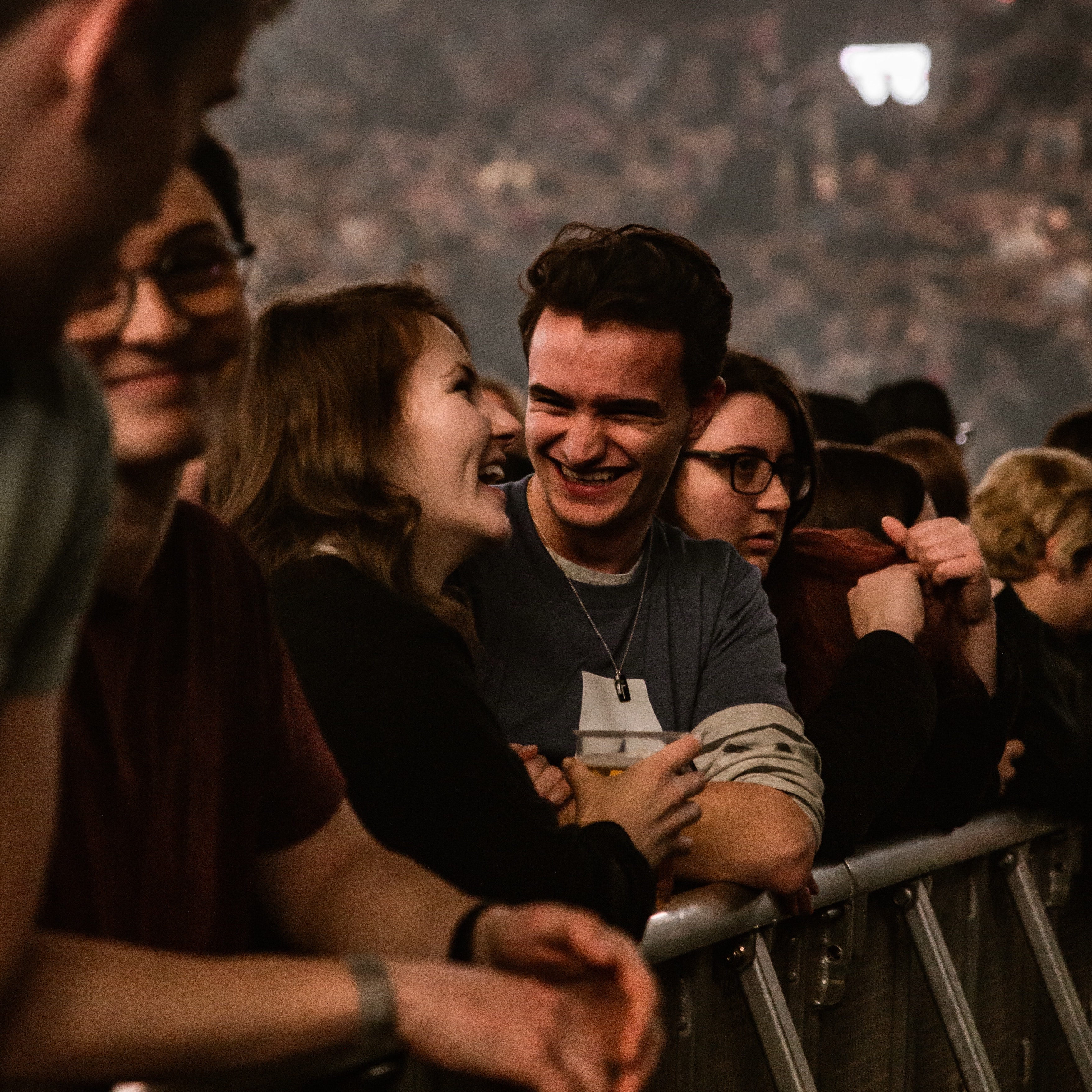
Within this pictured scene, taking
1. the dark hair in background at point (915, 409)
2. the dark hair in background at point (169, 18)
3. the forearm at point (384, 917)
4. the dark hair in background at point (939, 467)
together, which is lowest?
the forearm at point (384, 917)

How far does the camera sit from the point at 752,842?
1.67 metres

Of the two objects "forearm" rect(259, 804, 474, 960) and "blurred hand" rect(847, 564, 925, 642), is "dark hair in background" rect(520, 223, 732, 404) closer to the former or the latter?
"blurred hand" rect(847, 564, 925, 642)

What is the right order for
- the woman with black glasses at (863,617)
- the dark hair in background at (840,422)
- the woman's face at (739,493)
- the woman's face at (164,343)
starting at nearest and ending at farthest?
the woman's face at (164,343) → the woman with black glasses at (863,617) → the woman's face at (739,493) → the dark hair in background at (840,422)

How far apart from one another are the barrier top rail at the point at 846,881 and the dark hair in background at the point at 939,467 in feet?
3.69

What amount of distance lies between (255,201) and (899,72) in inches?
340

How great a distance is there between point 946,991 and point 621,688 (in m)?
0.68

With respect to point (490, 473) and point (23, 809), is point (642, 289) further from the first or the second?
point (23, 809)

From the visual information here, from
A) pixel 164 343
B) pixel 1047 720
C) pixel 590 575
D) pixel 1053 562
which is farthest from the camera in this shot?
pixel 1053 562

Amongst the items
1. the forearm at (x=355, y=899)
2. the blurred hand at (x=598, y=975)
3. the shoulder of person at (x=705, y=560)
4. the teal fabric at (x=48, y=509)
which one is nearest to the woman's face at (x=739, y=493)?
the shoulder of person at (x=705, y=560)

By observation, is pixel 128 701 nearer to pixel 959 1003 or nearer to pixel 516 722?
pixel 516 722

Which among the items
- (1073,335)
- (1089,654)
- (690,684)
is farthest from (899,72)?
(690,684)

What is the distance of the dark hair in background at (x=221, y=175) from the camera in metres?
1.00

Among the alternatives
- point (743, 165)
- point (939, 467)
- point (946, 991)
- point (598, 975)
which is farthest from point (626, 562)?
point (743, 165)

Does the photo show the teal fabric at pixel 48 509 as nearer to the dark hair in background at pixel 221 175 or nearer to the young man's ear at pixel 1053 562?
the dark hair in background at pixel 221 175
